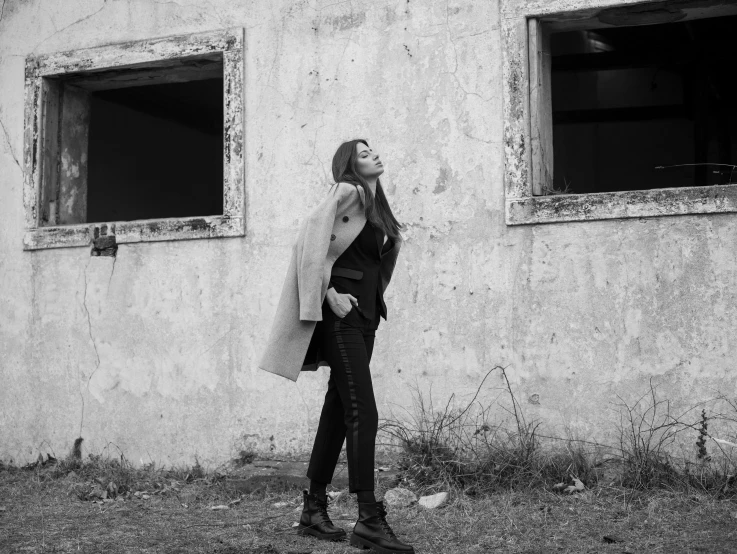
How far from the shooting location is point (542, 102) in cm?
564

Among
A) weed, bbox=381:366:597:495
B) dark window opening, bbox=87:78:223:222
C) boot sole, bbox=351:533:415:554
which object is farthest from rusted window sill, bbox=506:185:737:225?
dark window opening, bbox=87:78:223:222

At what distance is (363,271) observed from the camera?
4.09 m

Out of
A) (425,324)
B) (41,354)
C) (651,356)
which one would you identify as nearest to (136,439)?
(41,354)

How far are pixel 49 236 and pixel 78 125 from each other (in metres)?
0.95

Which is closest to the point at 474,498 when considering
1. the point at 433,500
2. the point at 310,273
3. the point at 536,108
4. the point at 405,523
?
the point at 433,500

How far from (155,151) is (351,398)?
6.49 meters

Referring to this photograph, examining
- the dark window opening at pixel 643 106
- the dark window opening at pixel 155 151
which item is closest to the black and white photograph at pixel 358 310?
the dark window opening at pixel 155 151

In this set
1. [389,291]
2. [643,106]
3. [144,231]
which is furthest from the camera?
[643,106]

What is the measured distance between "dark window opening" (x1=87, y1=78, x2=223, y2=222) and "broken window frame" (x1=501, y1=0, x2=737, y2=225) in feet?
14.1

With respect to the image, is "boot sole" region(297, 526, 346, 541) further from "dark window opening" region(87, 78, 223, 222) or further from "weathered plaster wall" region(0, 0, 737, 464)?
"dark window opening" region(87, 78, 223, 222)

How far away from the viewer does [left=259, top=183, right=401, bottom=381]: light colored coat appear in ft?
12.9

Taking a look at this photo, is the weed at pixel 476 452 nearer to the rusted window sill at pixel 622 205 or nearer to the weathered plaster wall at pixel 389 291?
the weathered plaster wall at pixel 389 291

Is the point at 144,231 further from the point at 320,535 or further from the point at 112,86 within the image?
the point at 320,535

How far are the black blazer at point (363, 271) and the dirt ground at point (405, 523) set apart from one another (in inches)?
41.5
